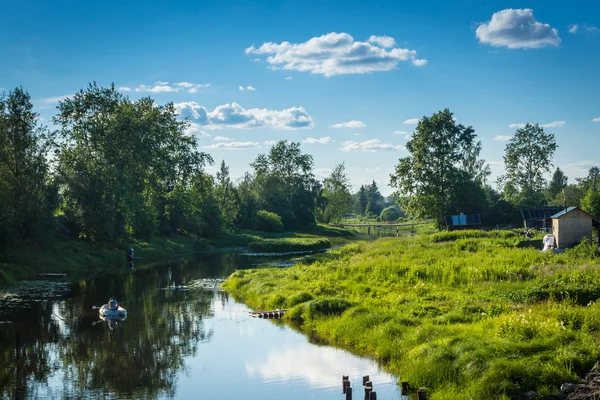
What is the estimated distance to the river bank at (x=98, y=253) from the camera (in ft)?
163

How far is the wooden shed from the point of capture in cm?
4950

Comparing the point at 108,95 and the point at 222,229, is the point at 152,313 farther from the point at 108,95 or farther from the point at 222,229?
the point at 222,229

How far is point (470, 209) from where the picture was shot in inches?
3698

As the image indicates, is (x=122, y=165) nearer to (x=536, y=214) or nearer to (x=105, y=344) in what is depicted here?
(x=105, y=344)

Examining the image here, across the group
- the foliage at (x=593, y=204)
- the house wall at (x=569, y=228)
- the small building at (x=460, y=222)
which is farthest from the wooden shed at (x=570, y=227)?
the foliage at (x=593, y=204)

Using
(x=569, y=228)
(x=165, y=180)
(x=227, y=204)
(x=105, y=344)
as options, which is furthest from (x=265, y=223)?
(x=105, y=344)

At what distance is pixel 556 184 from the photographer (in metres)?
161

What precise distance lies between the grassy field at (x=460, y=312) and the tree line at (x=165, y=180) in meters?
23.4

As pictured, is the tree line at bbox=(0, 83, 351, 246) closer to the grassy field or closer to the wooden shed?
the grassy field

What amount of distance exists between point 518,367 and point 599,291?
10.1 meters

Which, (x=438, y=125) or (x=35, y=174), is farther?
(x=438, y=125)

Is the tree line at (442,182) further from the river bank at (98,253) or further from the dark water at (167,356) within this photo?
the dark water at (167,356)

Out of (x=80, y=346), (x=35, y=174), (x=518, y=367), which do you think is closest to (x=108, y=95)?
(x=35, y=174)

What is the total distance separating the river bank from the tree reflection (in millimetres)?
8689
